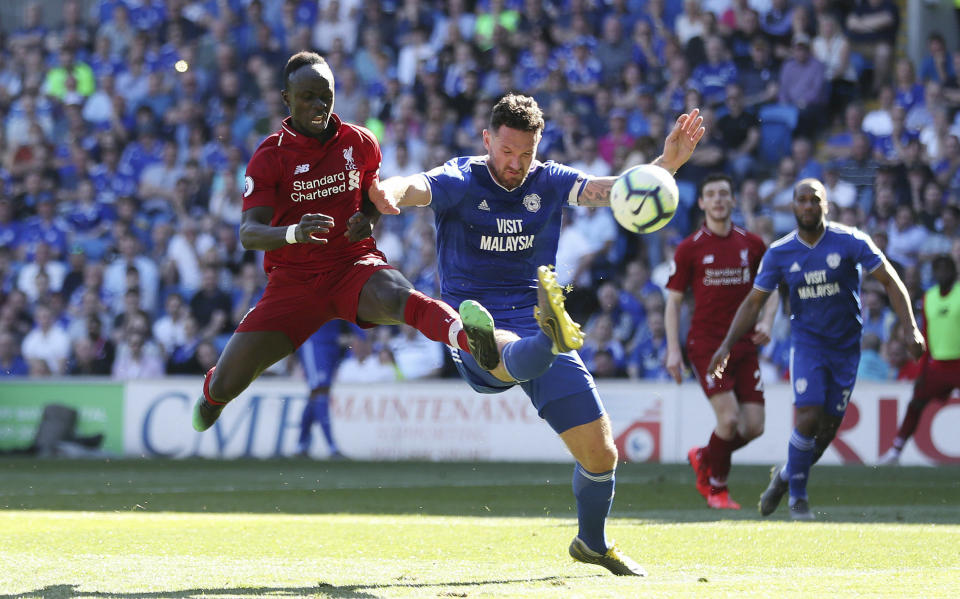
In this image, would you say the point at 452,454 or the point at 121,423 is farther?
the point at 121,423

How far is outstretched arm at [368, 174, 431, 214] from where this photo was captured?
6645 mm

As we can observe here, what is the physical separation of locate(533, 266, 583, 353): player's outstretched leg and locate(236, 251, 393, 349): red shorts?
208 centimetres

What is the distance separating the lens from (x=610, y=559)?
22.5ft

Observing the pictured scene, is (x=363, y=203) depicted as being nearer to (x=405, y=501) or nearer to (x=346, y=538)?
(x=346, y=538)

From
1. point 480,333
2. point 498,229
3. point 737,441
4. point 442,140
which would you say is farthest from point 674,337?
point 442,140

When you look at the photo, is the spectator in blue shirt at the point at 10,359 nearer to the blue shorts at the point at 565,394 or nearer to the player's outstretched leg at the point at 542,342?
the blue shorts at the point at 565,394

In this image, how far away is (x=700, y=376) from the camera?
11.1m

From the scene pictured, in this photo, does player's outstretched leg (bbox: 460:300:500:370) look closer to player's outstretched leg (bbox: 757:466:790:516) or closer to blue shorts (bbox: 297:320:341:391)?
player's outstretched leg (bbox: 757:466:790:516)

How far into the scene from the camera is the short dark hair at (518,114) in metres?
6.82

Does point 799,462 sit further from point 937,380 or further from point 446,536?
point 937,380

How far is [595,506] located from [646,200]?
1614mm

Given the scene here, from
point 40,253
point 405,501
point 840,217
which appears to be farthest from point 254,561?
point 40,253

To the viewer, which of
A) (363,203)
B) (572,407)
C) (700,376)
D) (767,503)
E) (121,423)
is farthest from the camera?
(121,423)

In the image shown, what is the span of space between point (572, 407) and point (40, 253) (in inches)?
592
